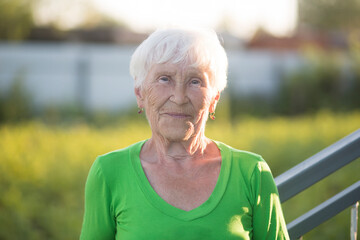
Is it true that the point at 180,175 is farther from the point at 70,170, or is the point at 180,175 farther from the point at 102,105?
the point at 102,105

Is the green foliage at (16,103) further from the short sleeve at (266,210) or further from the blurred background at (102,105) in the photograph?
the short sleeve at (266,210)

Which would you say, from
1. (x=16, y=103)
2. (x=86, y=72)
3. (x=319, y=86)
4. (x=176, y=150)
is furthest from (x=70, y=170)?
(x=319, y=86)

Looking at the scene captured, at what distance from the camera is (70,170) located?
5312 mm

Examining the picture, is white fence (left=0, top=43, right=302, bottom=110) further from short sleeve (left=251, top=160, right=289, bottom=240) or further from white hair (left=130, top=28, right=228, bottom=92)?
short sleeve (left=251, top=160, right=289, bottom=240)

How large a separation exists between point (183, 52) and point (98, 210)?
1.90 ft

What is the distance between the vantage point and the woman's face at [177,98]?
152cm

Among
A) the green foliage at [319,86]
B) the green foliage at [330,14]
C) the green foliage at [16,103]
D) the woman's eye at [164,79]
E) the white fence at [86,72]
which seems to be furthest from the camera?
the green foliage at [330,14]

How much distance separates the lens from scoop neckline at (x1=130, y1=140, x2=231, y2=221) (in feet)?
→ 4.72

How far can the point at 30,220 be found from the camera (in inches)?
179

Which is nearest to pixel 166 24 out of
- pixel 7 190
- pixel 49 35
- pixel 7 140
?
pixel 7 190

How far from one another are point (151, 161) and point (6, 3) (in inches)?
524

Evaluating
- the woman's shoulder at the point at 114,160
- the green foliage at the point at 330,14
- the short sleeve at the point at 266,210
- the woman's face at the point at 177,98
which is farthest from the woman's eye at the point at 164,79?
the green foliage at the point at 330,14

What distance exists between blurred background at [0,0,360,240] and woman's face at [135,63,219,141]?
8.20 ft

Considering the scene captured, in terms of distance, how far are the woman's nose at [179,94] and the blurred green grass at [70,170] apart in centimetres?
315
